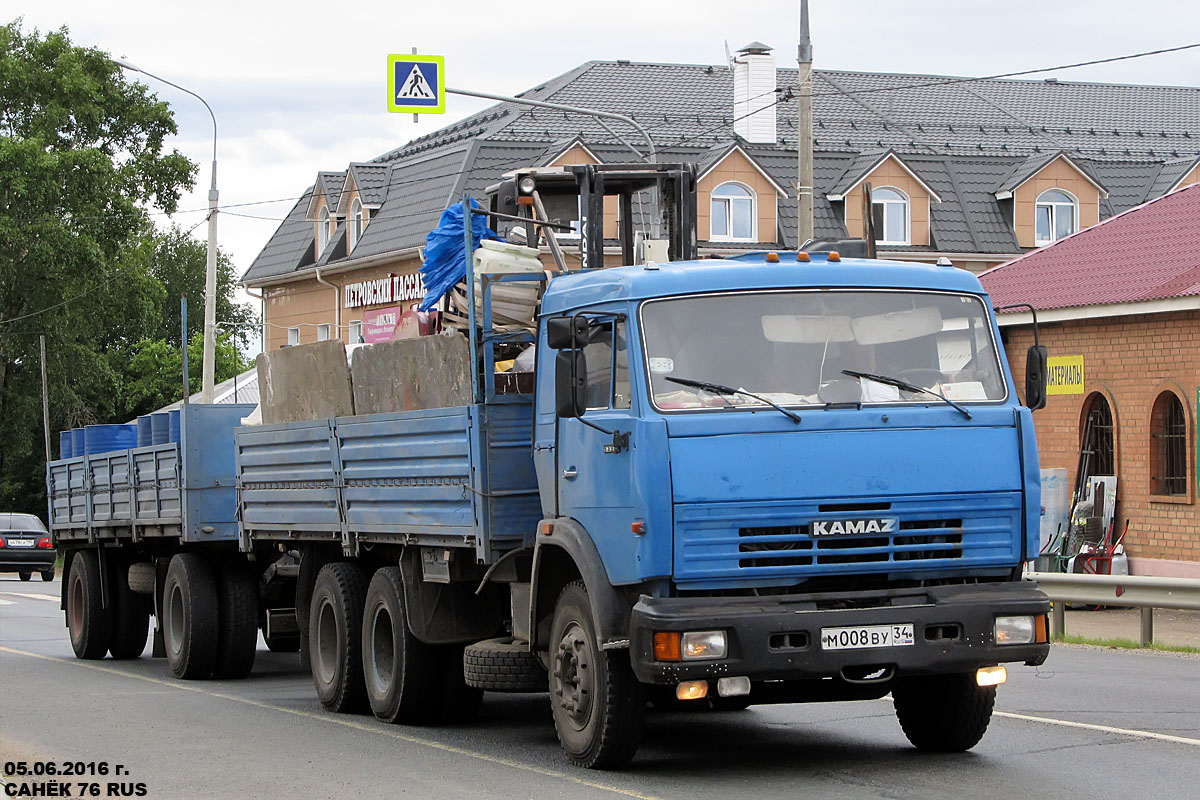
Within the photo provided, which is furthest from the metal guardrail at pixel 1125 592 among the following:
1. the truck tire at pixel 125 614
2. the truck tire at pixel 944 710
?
the truck tire at pixel 125 614

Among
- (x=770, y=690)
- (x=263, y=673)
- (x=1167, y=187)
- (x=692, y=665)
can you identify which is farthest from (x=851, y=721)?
(x=1167, y=187)

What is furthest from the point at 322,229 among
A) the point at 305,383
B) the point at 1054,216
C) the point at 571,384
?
the point at 571,384

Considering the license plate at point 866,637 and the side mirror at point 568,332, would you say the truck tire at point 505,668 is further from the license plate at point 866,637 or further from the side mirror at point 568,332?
the license plate at point 866,637

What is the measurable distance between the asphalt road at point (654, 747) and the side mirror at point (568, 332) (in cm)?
210

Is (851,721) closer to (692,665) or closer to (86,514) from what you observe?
(692,665)

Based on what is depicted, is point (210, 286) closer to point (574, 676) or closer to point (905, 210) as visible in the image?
point (905, 210)

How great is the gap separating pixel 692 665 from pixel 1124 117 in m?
44.1

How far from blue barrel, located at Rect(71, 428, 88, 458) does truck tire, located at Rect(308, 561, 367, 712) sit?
727 cm

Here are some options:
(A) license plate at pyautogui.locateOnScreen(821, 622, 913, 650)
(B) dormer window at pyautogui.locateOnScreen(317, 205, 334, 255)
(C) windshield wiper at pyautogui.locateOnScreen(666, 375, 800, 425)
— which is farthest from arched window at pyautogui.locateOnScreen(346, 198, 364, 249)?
(A) license plate at pyautogui.locateOnScreen(821, 622, 913, 650)

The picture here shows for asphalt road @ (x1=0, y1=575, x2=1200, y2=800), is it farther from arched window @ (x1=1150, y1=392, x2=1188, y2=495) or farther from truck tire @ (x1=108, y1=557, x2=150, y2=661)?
arched window @ (x1=1150, y1=392, x2=1188, y2=495)

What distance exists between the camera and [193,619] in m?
15.2

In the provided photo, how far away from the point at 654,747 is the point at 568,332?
261 centimetres

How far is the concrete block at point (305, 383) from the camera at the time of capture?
12.4 metres

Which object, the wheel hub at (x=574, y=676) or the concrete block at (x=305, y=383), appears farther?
the concrete block at (x=305, y=383)
